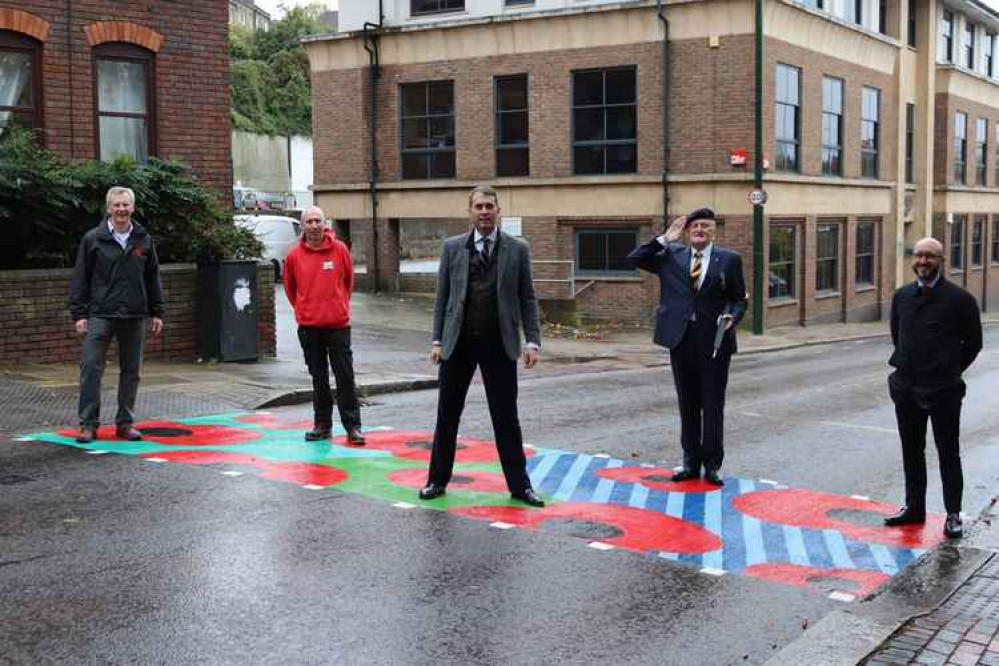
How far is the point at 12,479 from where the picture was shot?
316 inches

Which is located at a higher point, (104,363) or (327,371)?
(104,363)

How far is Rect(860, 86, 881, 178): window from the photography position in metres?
31.7

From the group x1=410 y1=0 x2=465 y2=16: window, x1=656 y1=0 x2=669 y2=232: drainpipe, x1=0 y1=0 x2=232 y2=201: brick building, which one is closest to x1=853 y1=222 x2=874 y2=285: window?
x1=656 y1=0 x2=669 y2=232: drainpipe

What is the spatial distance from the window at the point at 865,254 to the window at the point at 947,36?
899 centimetres

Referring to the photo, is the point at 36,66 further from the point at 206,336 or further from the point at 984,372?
the point at 984,372

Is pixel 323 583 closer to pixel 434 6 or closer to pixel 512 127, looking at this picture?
pixel 512 127

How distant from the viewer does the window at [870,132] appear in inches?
1249

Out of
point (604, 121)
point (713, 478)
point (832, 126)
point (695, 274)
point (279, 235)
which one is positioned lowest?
point (713, 478)

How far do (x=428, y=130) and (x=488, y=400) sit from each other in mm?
22359

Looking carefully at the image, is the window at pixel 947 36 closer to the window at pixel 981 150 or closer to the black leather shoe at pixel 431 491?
the window at pixel 981 150

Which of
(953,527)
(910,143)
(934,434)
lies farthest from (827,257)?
(953,527)

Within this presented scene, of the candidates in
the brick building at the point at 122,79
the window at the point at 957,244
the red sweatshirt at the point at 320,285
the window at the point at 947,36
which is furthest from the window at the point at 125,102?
the window at the point at 957,244

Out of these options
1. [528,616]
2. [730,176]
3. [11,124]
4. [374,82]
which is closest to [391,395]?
[11,124]

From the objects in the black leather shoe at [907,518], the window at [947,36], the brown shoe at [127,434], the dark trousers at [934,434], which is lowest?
the black leather shoe at [907,518]
